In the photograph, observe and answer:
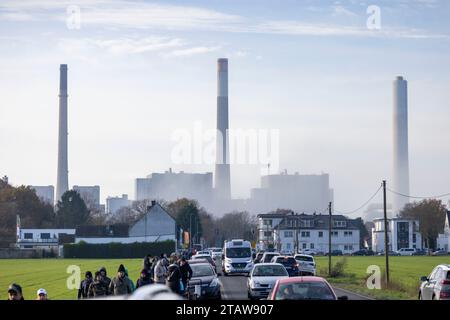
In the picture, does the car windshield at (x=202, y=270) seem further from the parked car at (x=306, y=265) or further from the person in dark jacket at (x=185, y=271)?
the parked car at (x=306, y=265)

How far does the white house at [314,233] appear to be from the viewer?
159000mm

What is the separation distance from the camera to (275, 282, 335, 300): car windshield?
19.6 m

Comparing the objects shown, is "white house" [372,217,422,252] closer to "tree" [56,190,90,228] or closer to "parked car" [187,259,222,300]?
"tree" [56,190,90,228]

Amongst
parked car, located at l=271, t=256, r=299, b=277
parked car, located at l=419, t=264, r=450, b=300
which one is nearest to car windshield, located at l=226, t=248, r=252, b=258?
parked car, located at l=271, t=256, r=299, b=277

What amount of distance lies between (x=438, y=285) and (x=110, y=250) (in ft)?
282

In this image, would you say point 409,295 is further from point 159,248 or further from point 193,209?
point 193,209

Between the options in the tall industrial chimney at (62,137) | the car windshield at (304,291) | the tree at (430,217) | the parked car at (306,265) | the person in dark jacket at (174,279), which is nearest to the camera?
the car windshield at (304,291)

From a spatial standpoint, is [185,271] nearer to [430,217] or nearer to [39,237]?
[39,237]

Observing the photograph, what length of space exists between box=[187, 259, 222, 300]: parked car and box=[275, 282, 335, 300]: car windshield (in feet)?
37.6

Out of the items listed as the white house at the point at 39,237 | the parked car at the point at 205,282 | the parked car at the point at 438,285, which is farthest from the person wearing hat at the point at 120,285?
the white house at the point at 39,237

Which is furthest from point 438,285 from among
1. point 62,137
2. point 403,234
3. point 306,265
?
point 62,137

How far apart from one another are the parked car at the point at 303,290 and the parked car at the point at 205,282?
444 inches

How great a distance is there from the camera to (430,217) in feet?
494
